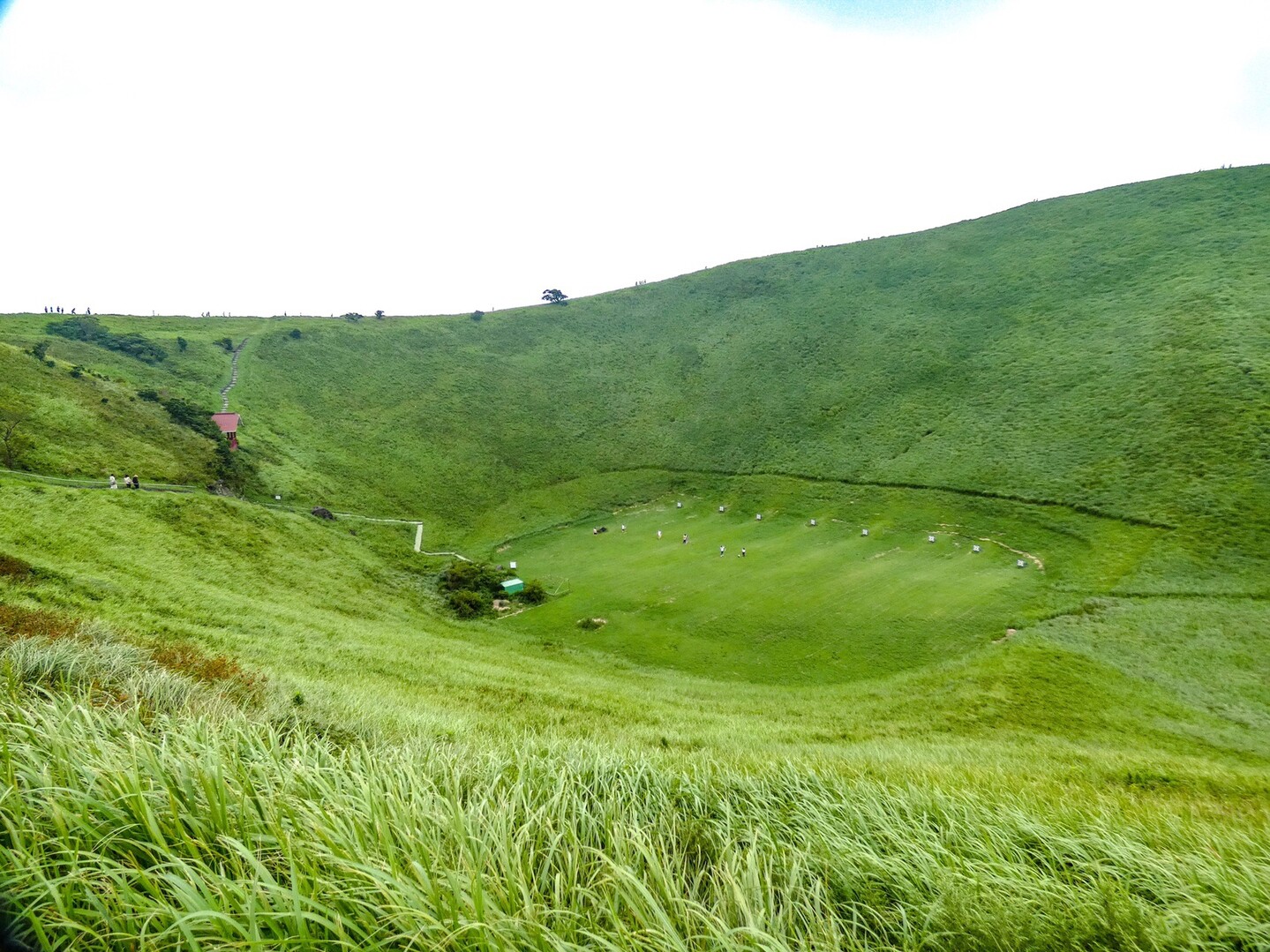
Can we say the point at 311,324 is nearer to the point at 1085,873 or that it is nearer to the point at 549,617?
the point at 549,617

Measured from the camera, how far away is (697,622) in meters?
32.4

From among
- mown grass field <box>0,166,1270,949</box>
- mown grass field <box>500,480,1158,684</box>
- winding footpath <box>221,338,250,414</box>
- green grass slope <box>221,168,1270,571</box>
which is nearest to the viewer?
mown grass field <box>0,166,1270,949</box>

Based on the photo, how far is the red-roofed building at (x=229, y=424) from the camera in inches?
2060

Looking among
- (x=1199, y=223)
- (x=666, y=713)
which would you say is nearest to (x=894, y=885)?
(x=666, y=713)

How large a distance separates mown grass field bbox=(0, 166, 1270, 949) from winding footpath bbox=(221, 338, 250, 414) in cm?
130

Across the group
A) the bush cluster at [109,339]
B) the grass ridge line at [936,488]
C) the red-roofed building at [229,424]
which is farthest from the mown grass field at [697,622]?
the bush cluster at [109,339]

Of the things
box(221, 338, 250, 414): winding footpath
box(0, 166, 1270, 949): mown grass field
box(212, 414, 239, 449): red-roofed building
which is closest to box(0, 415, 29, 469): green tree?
box(0, 166, 1270, 949): mown grass field

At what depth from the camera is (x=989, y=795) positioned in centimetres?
646

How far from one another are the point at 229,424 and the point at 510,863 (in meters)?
63.6

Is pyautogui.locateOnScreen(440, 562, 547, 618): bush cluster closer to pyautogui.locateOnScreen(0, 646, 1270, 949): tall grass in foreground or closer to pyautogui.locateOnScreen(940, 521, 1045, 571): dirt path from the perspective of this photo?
pyautogui.locateOnScreen(940, 521, 1045, 571): dirt path

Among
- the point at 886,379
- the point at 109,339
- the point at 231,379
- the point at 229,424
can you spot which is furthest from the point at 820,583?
the point at 109,339

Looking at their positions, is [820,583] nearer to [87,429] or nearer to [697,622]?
[697,622]

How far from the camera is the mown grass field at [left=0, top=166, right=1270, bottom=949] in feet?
11.2

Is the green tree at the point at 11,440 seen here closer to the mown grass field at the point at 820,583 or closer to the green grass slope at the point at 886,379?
the green grass slope at the point at 886,379
